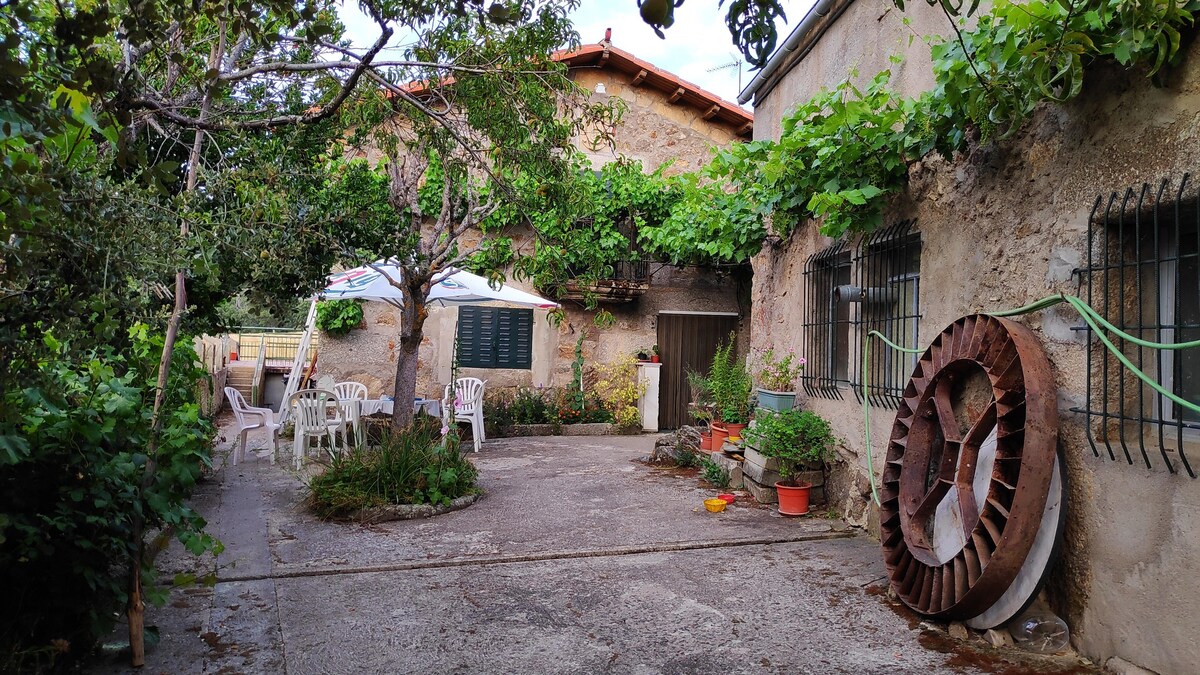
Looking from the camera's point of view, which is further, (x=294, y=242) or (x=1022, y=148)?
(x=294, y=242)

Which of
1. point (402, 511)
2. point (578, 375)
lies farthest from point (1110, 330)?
point (578, 375)

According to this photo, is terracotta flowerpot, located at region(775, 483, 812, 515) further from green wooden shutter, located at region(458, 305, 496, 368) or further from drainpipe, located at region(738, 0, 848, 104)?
green wooden shutter, located at region(458, 305, 496, 368)

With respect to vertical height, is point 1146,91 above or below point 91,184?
above

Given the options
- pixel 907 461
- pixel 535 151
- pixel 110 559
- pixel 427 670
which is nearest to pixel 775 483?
pixel 907 461

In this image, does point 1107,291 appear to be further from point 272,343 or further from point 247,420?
point 272,343

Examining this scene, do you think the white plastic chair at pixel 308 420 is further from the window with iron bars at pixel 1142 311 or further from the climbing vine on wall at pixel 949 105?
the window with iron bars at pixel 1142 311

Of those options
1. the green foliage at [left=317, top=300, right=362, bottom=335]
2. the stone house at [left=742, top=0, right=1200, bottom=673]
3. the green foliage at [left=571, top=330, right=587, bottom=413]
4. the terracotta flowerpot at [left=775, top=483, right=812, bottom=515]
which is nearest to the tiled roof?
the green foliage at [left=571, top=330, right=587, bottom=413]

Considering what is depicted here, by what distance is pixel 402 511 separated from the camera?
229 inches

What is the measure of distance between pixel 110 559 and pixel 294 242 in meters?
2.13

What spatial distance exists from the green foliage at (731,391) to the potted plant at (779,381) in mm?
486

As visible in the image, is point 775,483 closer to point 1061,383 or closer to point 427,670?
point 1061,383

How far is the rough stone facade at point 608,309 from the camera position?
11.1m

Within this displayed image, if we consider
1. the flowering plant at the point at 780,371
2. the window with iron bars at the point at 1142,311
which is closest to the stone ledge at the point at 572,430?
the flowering plant at the point at 780,371

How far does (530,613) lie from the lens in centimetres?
384
